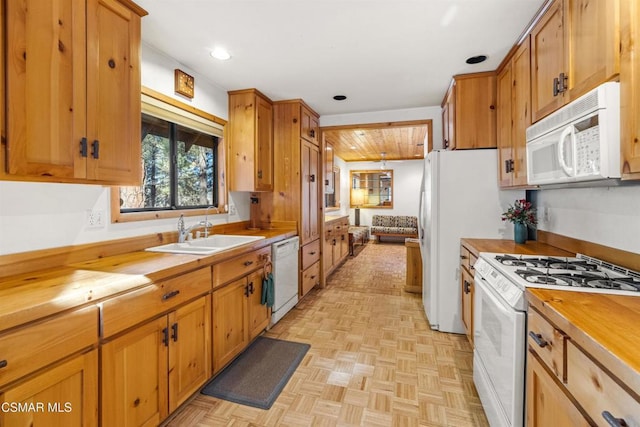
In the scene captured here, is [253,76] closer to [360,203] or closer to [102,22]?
[102,22]

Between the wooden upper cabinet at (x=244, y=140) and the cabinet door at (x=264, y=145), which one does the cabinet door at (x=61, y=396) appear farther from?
the cabinet door at (x=264, y=145)

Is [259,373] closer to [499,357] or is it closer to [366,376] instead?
[366,376]

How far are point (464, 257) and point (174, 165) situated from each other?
2608 millimetres

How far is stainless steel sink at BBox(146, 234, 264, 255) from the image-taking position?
79.8 inches

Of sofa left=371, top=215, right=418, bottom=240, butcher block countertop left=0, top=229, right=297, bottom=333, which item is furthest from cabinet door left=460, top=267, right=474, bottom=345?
sofa left=371, top=215, right=418, bottom=240

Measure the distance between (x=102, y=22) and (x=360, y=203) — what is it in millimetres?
7480

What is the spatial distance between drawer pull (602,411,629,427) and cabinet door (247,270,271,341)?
81.9 inches

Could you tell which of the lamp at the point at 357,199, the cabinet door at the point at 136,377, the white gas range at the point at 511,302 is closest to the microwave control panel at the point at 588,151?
the white gas range at the point at 511,302

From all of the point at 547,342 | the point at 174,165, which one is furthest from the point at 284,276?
the point at 547,342

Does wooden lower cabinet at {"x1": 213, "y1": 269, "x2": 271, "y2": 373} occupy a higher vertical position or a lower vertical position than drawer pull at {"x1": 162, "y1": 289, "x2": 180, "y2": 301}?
lower

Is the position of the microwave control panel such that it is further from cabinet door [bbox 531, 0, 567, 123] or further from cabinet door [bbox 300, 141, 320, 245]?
cabinet door [bbox 300, 141, 320, 245]

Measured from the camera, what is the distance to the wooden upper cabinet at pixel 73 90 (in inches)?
46.6

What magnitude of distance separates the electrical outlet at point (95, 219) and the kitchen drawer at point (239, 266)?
729mm

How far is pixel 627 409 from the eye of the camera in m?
0.67
